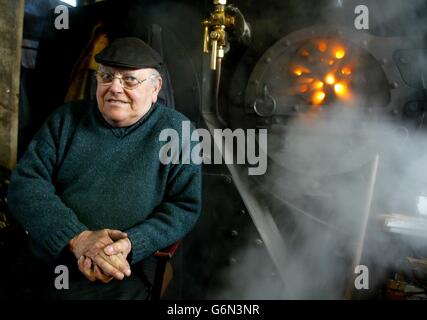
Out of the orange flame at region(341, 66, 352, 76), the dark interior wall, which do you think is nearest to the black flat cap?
the dark interior wall

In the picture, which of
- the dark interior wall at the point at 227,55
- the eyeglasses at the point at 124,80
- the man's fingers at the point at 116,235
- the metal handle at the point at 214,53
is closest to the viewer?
the man's fingers at the point at 116,235

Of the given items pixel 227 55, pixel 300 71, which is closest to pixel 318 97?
pixel 300 71

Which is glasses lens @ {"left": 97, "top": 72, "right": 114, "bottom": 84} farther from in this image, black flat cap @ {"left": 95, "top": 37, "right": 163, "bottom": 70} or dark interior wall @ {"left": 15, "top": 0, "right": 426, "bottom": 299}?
dark interior wall @ {"left": 15, "top": 0, "right": 426, "bottom": 299}

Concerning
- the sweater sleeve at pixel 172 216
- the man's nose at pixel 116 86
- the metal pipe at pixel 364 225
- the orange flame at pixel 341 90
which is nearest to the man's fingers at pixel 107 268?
the sweater sleeve at pixel 172 216

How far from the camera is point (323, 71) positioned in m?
2.33

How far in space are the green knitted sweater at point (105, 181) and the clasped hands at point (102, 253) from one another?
0.09m

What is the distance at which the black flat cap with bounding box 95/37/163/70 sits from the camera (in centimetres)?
175

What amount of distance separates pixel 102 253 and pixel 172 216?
425mm

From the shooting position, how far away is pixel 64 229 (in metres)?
1.69

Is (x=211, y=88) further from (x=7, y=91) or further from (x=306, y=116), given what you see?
(x=7, y=91)

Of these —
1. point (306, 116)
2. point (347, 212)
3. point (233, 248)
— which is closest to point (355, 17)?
point (306, 116)

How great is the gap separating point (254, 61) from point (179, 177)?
1.16m

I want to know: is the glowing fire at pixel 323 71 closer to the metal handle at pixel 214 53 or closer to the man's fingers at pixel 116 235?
the metal handle at pixel 214 53

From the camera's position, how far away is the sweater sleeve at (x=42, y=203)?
1695 mm
